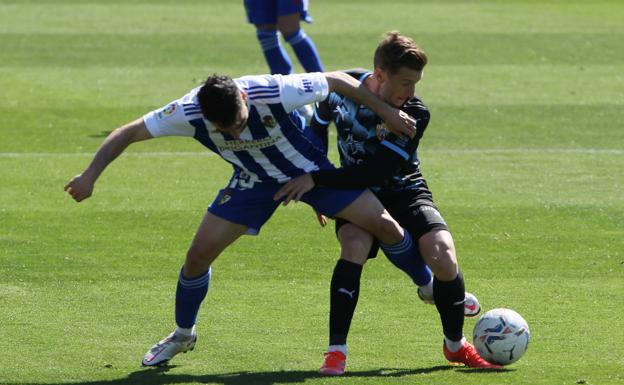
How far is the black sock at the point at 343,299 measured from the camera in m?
6.49

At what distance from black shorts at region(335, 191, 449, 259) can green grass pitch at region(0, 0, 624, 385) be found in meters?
0.65

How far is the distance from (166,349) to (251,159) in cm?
104

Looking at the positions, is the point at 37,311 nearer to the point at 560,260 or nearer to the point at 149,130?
the point at 149,130

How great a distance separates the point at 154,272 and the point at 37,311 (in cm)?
113

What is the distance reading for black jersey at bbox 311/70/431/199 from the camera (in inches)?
257

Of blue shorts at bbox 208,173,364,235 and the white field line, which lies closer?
blue shorts at bbox 208,173,364,235

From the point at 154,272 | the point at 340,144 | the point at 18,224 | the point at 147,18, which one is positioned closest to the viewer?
the point at 340,144

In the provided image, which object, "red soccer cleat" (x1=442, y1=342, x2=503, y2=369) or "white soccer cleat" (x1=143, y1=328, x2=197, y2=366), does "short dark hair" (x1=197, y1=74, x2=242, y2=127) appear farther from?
"red soccer cleat" (x1=442, y1=342, x2=503, y2=369)

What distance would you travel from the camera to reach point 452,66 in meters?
17.2

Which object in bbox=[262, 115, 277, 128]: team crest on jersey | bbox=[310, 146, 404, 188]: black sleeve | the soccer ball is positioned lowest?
the soccer ball

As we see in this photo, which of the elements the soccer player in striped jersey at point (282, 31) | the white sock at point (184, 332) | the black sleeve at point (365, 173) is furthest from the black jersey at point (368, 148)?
the soccer player in striped jersey at point (282, 31)

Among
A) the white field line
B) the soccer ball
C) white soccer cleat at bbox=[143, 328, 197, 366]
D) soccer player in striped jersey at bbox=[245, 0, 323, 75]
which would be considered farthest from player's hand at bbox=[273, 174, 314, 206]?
soccer player in striped jersey at bbox=[245, 0, 323, 75]

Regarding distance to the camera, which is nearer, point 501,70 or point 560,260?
point 560,260

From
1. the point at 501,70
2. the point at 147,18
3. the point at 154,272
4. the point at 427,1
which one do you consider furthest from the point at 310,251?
the point at 427,1
